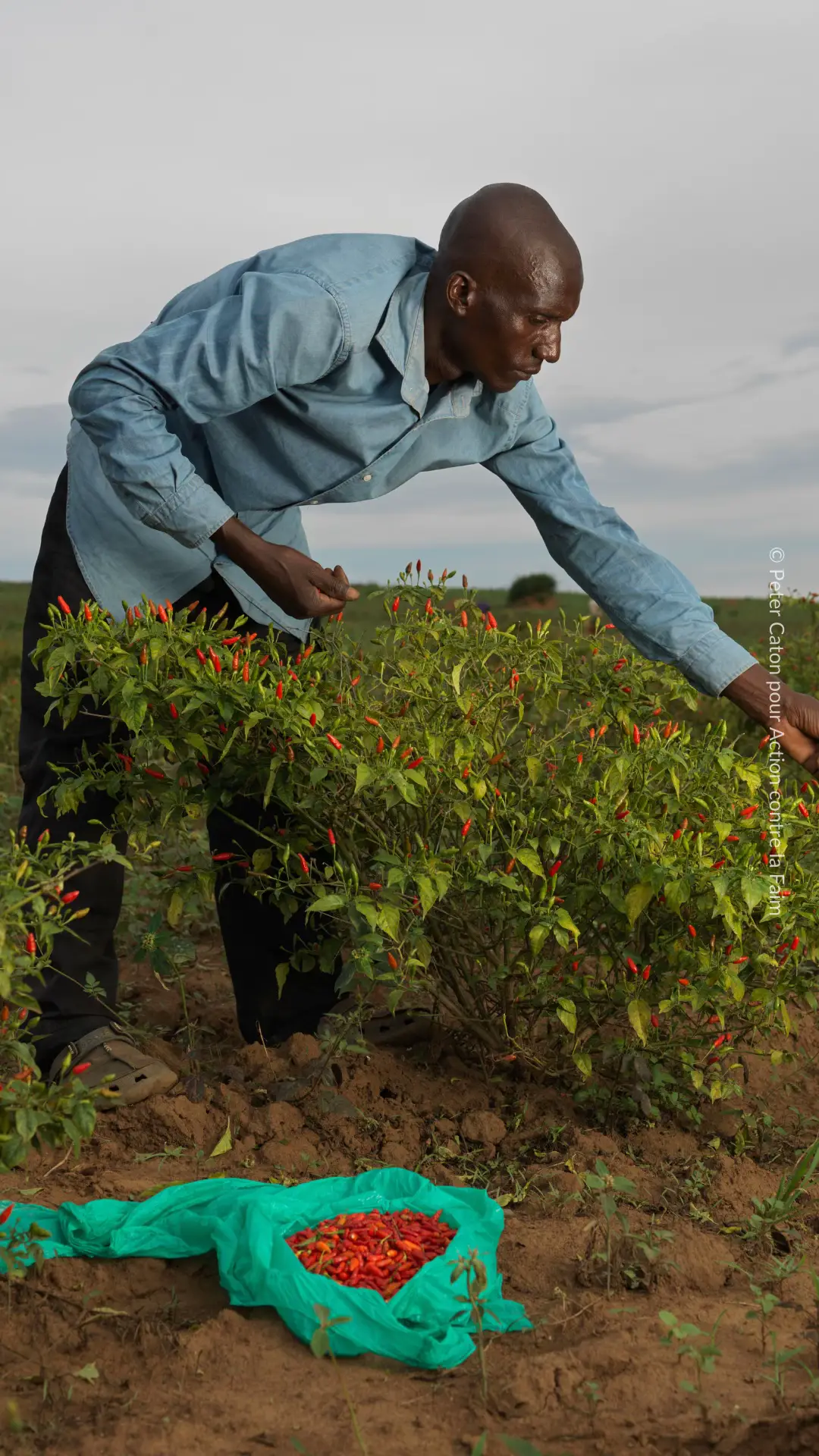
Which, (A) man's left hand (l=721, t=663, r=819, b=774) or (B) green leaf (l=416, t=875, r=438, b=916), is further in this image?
(A) man's left hand (l=721, t=663, r=819, b=774)

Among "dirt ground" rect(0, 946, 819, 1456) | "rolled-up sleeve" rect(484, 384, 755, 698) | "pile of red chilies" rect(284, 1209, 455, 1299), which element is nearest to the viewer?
"dirt ground" rect(0, 946, 819, 1456)

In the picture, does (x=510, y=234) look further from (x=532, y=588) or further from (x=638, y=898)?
(x=532, y=588)

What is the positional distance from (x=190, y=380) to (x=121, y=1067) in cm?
167

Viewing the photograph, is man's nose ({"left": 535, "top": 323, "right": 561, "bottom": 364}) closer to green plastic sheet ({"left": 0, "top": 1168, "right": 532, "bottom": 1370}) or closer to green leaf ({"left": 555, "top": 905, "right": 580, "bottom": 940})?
green leaf ({"left": 555, "top": 905, "right": 580, "bottom": 940})

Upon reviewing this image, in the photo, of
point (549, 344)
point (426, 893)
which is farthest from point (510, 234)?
point (426, 893)

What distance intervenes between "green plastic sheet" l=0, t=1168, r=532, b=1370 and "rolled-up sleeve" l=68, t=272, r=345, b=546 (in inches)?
56.5

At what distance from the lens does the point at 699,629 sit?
3.45 metres

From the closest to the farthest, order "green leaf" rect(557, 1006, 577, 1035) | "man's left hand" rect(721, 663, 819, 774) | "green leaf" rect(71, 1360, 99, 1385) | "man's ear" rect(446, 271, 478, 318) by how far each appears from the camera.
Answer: "green leaf" rect(71, 1360, 99, 1385) → "green leaf" rect(557, 1006, 577, 1035) → "man's ear" rect(446, 271, 478, 318) → "man's left hand" rect(721, 663, 819, 774)

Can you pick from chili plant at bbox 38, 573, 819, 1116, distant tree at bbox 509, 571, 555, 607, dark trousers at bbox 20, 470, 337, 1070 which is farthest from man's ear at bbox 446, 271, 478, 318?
distant tree at bbox 509, 571, 555, 607

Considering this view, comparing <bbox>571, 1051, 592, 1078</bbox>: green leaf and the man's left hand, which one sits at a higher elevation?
the man's left hand

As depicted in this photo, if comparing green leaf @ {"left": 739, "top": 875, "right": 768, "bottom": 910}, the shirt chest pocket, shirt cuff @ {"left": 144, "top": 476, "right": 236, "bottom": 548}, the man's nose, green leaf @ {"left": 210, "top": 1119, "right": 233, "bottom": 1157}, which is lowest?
green leaf @ {"left": 210, "top": 1119, "right": 233, "bottom": 1157}

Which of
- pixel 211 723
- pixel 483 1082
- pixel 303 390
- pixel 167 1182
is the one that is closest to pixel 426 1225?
pixel 167 1182

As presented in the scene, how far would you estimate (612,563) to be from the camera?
3658mm

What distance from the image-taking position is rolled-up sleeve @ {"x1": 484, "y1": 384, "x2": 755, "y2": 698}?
3.44m
